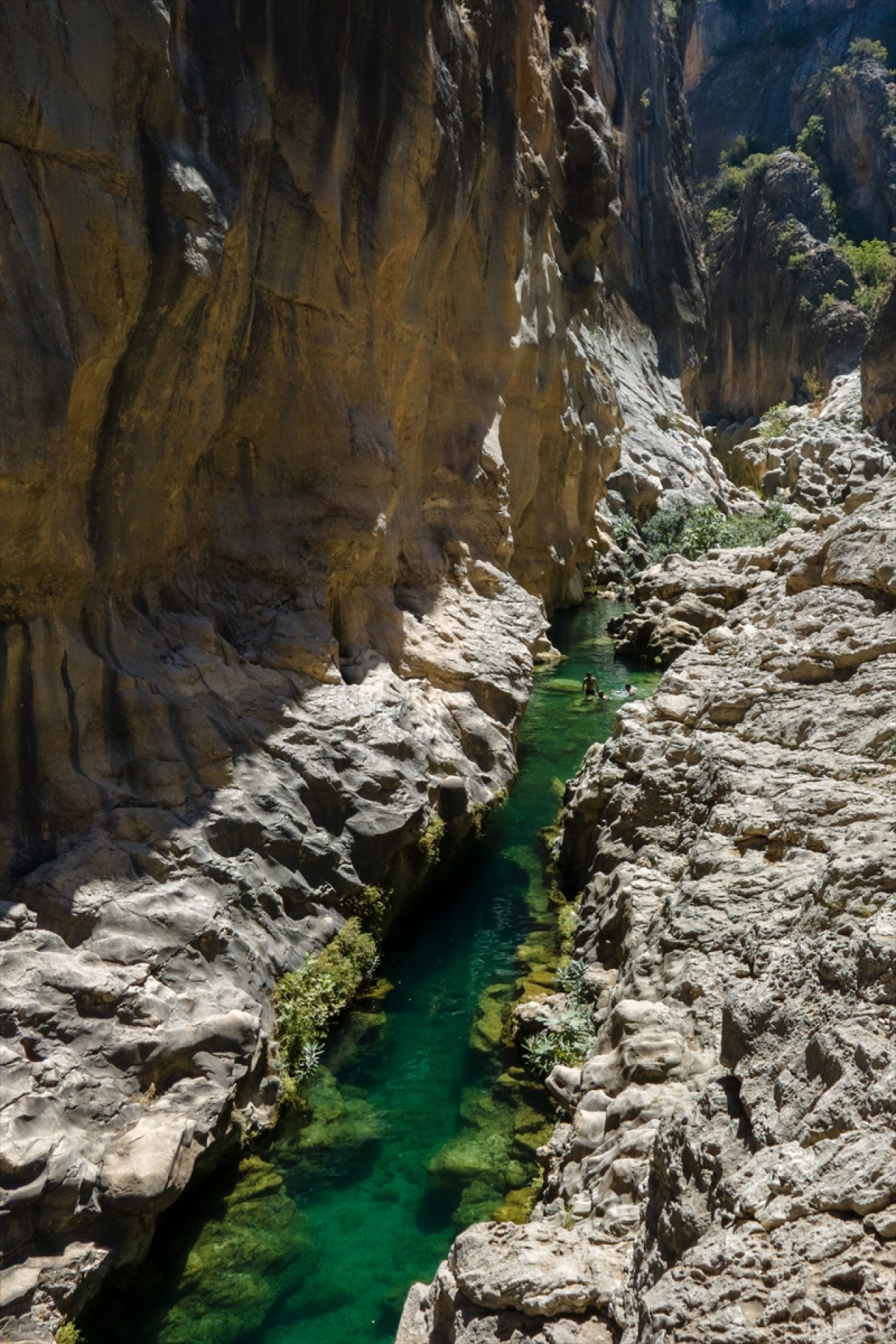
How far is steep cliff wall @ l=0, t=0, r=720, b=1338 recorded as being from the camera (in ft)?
33.6

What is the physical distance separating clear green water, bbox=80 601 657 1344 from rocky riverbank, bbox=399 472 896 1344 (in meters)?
1.08

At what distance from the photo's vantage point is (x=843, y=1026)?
19.9ft

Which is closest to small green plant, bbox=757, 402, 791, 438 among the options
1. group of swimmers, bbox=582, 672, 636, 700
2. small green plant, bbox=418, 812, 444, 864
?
group of swimmers, bbox=582, 672, 636, 700

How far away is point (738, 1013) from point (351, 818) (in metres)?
8.30

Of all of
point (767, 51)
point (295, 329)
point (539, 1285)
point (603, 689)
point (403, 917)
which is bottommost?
point (539, 1285)

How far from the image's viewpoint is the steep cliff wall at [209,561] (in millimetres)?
10250

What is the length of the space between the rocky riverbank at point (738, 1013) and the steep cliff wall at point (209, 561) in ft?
11.2

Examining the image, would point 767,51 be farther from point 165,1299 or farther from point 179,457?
point 165,1299

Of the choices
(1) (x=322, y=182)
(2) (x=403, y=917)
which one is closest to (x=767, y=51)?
(1) (x=322, y=182)

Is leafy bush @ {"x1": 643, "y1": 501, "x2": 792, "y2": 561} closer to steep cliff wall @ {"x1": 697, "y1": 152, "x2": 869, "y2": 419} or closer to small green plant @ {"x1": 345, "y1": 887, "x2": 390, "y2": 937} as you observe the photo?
steep cliff wall @ {"x1": 697, "y1": 152, "x2": 869, "y2": 419}

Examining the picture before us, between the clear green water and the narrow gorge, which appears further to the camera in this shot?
the clear green water

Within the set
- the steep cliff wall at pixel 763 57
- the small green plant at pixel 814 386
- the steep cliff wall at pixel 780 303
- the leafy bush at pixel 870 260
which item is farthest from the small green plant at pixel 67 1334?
the steep cliff wall at pixel 763 57

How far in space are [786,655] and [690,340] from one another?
2125 inches

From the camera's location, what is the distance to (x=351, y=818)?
14750mm
